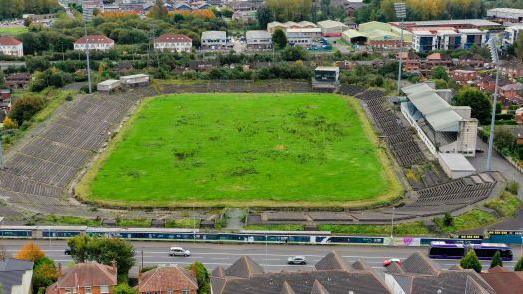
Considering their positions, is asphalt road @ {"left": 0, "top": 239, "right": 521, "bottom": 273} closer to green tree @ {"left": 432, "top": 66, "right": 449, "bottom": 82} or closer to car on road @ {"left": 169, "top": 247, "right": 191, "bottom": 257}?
car on road @ {"left": 169, "top": 247, "right": 191, "bottom": 257}

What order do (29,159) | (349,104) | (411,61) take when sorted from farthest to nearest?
(411,61), (349,104), (29,159)

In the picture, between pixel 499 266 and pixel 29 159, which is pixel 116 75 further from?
pixel 499 266

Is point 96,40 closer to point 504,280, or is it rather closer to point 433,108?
point 433,108

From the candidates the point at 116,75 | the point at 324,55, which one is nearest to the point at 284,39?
the point at 324,55

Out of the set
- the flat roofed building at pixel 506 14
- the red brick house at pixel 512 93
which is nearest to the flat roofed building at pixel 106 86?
the red brick house at pixel 512 93

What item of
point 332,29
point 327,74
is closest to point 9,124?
point 327,74

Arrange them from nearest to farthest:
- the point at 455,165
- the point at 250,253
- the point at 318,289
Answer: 1. the point at 318,289
2. the point at 250,253
3. the point at 455,165

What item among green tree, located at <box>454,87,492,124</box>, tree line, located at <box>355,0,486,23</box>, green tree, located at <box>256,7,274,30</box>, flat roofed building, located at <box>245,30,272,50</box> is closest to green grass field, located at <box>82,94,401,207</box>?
green tree, located at <box>454,87,492,124</box>
